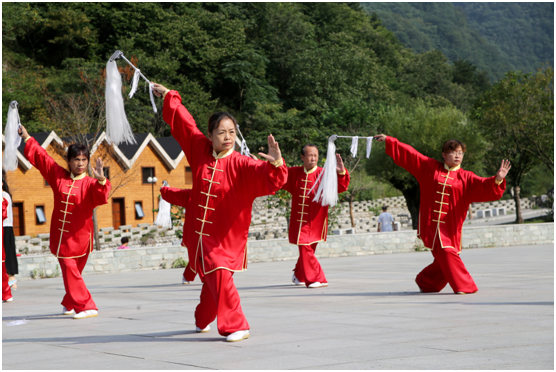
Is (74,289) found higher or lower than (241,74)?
lower

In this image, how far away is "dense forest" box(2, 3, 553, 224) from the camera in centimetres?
3906

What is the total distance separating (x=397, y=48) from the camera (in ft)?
284

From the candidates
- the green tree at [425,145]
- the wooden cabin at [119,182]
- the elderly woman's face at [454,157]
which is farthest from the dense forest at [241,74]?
the elderly woman's face at [454,157]

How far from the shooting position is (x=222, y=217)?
18.6ft

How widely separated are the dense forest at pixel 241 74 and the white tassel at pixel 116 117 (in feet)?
88.3

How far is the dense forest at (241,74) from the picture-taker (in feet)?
128

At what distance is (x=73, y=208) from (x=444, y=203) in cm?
448

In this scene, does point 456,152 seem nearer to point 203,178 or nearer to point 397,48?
point 203,178

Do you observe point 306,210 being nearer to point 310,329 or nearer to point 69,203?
point 69,203

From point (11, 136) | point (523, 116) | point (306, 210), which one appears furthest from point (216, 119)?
point (523, 116)

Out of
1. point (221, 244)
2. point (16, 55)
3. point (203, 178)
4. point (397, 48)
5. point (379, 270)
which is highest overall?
point (397, 48)

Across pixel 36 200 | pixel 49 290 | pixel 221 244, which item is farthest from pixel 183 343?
pixel 36 200

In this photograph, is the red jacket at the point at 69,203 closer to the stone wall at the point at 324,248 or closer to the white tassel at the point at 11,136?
the white tassel at the point at 11,136

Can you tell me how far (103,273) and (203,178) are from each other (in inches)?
362
